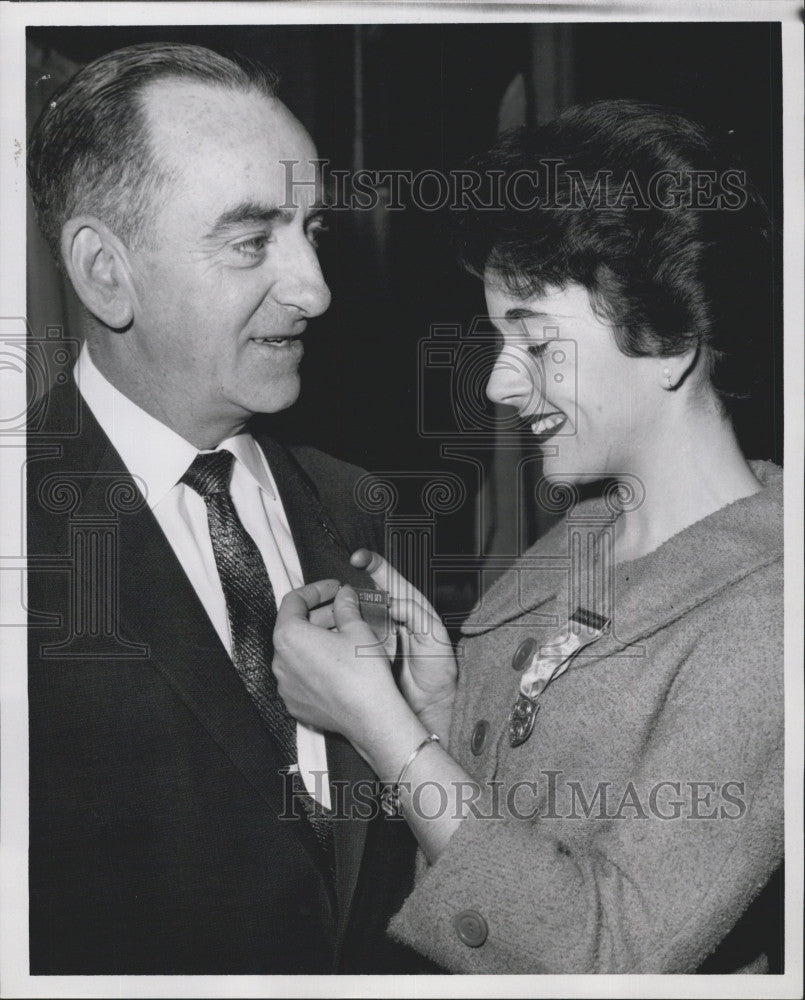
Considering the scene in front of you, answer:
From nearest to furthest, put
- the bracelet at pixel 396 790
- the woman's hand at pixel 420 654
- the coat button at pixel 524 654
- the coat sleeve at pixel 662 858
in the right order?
the coat sleeve at pixel 662 858 → the bracelet at pixel 396 790 → the coat button at pixel 524 654 → the woman's hand at pixel 420 654

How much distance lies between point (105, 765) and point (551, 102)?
4.54 ft

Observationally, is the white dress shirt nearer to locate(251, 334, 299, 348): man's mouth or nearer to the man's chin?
the man's chin

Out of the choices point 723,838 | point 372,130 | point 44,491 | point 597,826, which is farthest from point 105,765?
point 372,130

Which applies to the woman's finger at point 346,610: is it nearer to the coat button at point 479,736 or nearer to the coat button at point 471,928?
the coat button at point 479,736

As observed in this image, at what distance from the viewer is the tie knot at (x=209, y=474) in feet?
5.57

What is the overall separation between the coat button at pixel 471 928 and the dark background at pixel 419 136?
0.53m

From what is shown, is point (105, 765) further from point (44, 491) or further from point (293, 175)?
point (293, 175)

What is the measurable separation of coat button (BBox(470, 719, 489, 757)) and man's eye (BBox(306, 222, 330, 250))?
0.87 meters

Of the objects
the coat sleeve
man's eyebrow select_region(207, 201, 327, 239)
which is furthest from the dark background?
the coat sleeve

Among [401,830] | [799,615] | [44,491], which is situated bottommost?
[401,830]

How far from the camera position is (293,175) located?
169cm

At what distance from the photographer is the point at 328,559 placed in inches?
69.5
